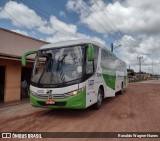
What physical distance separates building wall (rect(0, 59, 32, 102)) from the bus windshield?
5.12 m

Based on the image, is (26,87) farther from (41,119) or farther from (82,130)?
(82,130)

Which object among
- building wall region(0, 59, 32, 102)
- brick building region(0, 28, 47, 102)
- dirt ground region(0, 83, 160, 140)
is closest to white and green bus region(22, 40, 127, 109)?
dirt ground region(0, 83, 160, 140)

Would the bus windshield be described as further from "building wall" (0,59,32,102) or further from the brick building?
"building wall" (0,59,32,102)

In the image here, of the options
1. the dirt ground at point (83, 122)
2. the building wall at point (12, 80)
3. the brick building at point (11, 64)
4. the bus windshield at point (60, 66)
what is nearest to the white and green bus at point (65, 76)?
the bus windshield at point (60, 66)

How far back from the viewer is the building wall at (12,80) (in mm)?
13663

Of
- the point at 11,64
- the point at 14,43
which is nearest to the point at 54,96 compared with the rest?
the point at 11,64

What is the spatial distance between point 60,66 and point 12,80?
6.76 meters

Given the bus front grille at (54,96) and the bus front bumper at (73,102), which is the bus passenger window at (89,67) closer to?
the bus front bumper at (73,102)

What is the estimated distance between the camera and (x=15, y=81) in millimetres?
14438

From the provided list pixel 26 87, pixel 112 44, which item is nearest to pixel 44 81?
pixel 26 87

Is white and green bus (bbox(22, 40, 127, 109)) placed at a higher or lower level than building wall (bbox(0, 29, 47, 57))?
lower

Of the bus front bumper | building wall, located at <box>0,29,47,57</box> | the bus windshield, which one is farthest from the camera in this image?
building wall, located at <box>0,29,47,57</box>

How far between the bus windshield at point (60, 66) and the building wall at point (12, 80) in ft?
16.8

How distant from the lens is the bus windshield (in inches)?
328
